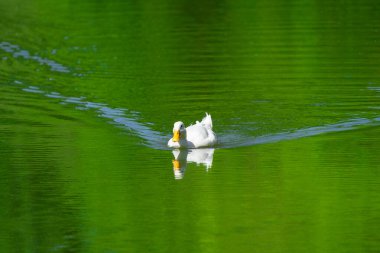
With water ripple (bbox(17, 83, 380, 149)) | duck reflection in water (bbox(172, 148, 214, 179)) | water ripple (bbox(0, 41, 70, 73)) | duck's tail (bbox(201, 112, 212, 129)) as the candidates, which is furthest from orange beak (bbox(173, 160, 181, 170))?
water ripple (bbox(0, 41, 70, 73))

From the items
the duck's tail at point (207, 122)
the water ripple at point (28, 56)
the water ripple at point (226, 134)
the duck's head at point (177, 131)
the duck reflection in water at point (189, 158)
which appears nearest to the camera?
the duck reflection in water at point (189, 158)

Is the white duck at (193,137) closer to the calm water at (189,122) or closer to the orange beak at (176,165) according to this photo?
the calm water at (189,122)

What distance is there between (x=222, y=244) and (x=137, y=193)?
2619 millimetres

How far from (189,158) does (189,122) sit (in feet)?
8.88

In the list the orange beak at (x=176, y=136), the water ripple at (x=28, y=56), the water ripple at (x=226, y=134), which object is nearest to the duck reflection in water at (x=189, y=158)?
the orange beak at (x=176, y=136)

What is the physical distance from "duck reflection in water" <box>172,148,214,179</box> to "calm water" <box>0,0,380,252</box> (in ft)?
0.11

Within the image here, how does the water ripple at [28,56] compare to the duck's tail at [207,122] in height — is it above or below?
above

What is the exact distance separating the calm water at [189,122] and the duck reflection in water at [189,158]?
33 mm

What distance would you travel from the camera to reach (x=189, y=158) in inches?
658

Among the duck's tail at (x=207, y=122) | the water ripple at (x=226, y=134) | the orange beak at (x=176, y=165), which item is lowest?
the orange beak at (x=176, y=165)

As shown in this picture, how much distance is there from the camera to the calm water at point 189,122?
41.3 ft

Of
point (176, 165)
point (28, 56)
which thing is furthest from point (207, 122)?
point (28, 56)

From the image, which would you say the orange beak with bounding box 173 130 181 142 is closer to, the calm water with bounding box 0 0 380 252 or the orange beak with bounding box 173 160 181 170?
the calm water with bounding box 0 0 380 252

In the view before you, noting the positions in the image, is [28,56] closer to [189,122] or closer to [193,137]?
[189,122]
